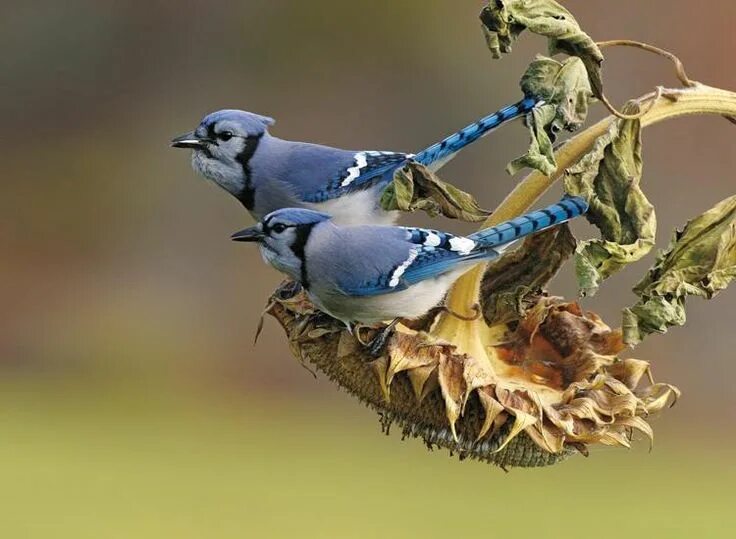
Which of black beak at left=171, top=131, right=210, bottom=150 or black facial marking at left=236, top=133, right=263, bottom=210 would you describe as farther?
black facial marking at left=236, top=133, right=263, bottom=210

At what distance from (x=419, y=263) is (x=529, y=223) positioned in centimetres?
40

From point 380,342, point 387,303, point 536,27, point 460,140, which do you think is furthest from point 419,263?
point 536,27

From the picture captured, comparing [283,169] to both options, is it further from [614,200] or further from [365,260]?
[614,200]

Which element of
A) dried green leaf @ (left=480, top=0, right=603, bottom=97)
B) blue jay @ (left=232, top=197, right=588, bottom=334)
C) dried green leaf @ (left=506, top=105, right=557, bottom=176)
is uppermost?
Result: dried green leaf @ (left=480, top=0, right=603, bottom=97)

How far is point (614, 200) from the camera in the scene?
2.11 metres

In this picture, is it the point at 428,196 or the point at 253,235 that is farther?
the point at 253,235

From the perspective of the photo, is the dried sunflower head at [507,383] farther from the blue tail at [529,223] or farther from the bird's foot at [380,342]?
the blue tail at [529,223]

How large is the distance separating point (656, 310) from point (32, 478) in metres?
7.52

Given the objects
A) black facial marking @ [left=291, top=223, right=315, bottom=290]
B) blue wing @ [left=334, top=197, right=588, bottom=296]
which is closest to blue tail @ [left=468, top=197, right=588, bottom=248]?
blue wing @ [left=334, top=197, right=588, bottom=296]

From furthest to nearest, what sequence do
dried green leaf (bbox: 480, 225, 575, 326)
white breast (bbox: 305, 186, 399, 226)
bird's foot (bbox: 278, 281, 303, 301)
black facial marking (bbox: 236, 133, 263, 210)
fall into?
1. black facial marking (bbox: 236, 133, 263, 210)
2. white breast (bbox: 305, 186, 399, 226)
3. bird's foot (bbox: 278, 281, 303, 301)
4. dried green leaf (bbox: 480, 225, 575, 326)

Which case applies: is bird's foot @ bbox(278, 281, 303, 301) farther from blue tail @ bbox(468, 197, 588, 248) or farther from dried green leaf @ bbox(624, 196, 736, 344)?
dried green leaf @ bbox(624, 196, 736, 344)

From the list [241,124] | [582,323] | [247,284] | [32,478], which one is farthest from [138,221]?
[582,323]

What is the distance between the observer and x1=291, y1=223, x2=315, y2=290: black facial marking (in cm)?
259

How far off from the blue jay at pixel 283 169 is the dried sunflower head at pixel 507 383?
1.67 feet
